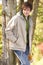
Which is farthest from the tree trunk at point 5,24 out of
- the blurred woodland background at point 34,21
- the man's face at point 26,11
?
the man's face at point 26,11

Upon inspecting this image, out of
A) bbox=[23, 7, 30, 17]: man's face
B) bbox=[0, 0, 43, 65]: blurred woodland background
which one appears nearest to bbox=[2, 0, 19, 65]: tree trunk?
bbox=[0, 0, 43, 65]: blurred woodland background

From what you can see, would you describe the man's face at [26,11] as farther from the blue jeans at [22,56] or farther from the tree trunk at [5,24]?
the blue jeans at [22,56]

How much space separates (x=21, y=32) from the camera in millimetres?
2787

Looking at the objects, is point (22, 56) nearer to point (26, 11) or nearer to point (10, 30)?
point (10, 30)

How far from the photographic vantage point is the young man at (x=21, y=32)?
2.72m

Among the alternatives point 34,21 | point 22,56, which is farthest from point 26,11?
point 22,56

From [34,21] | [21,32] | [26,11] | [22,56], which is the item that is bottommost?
[22,56]

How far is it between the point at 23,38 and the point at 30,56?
0.23m

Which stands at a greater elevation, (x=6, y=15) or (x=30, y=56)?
(x=6, y=15)

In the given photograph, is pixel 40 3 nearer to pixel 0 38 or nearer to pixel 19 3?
pixel 19 3

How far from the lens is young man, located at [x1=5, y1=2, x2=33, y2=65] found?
2722 millimetres

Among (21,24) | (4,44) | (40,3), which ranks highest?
(40,3)

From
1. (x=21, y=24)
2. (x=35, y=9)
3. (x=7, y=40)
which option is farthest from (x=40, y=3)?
(x=7, y=40)

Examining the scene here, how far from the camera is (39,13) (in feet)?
9.09
